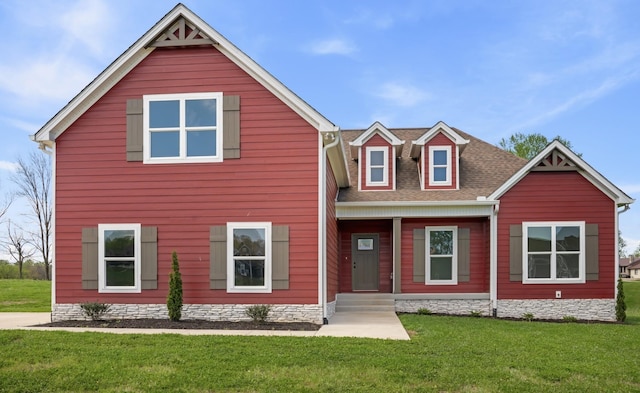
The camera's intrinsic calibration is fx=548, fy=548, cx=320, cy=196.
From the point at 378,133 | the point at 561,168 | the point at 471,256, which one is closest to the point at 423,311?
the point at 471,256

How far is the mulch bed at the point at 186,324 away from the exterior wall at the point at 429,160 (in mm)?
6629

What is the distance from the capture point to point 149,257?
1248 centimetres

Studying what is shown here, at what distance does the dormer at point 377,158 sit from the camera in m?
16.6

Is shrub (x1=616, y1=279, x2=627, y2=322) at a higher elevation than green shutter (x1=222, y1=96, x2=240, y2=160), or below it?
below

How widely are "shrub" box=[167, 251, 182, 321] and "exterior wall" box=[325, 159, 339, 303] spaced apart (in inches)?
139

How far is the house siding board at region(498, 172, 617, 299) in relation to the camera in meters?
14.7

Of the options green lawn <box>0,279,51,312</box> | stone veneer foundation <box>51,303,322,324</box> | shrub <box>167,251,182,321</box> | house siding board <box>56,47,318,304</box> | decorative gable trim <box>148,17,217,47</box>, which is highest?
decorative gable trim <box>148,17,217,47</box>

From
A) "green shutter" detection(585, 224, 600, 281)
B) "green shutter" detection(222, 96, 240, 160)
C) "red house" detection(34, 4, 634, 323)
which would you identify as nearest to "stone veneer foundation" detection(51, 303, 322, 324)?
"red house" detection(34, 4, 634, 323)

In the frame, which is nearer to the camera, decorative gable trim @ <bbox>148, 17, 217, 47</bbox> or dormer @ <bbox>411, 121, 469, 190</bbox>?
decorative gable trim @ <bbox>148, 17, 217, 47</bbox>

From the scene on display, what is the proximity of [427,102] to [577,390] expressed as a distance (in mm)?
18078

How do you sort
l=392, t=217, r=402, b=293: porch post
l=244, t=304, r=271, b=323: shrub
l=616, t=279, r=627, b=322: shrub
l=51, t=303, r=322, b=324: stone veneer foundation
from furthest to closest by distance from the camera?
l=392, t=217, r=402, b=293: porch post < l=616, t=279, r=627, b=322: shrub < l=51, t=303, r=322, b=324: stone veneer foundation < l=244, t=304, r=271, b=323: shrub

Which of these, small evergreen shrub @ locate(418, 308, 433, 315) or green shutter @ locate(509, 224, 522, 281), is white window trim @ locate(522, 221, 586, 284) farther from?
small evergreen shrub @ locate(418, 308, 433, 315)

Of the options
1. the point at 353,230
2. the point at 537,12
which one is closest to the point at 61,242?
the point at 353,230

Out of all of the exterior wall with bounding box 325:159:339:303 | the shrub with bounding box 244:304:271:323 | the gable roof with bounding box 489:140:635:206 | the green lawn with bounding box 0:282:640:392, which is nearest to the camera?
the green lawn with bounding box 0:282:640:392
